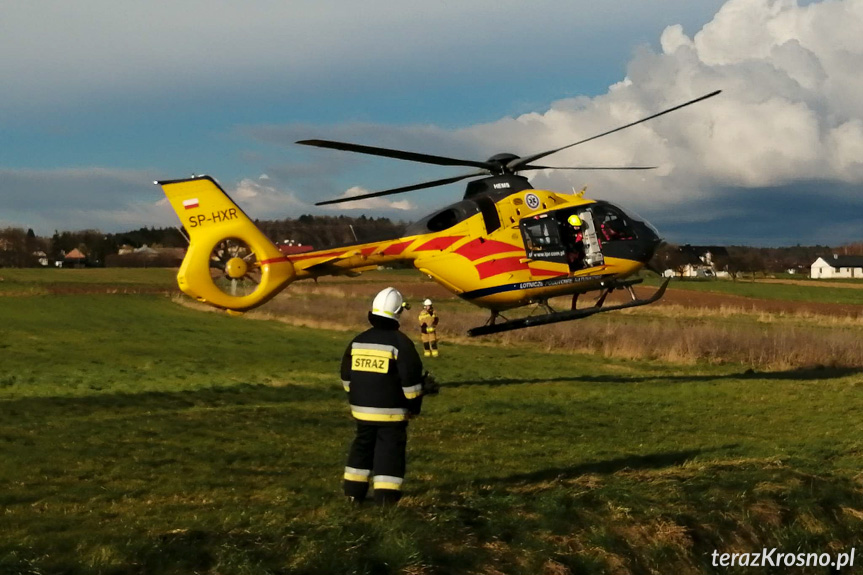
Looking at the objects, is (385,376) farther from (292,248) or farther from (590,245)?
(590,245)

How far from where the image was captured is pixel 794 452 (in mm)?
14047

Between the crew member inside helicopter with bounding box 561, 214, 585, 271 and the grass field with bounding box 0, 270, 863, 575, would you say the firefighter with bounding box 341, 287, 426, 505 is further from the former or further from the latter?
the crew member inside helicopter with bounding box 561, 214, 585, 271

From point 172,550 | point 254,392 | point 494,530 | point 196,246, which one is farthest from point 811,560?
point 254,392

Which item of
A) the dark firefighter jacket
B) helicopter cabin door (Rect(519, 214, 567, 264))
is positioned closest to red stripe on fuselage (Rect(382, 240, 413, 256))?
helicopter cabin door (Rect(519, 214, 567, 264))

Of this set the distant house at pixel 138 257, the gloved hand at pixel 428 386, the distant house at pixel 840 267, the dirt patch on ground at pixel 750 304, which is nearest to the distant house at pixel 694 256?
the gloved hand at pixel 428 386

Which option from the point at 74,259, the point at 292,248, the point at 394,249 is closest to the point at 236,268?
the point at 292,248

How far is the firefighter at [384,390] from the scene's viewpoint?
8.25 metres

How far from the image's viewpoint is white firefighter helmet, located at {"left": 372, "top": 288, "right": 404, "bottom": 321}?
332 inches

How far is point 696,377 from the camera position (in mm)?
28188

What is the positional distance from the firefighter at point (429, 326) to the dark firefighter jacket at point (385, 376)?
72.9 feet

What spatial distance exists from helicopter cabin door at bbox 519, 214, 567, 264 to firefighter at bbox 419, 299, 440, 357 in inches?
497

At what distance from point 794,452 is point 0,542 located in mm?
11600

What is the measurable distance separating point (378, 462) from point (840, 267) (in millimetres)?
165487

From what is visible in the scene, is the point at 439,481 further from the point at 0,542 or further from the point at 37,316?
the point at 37,316
